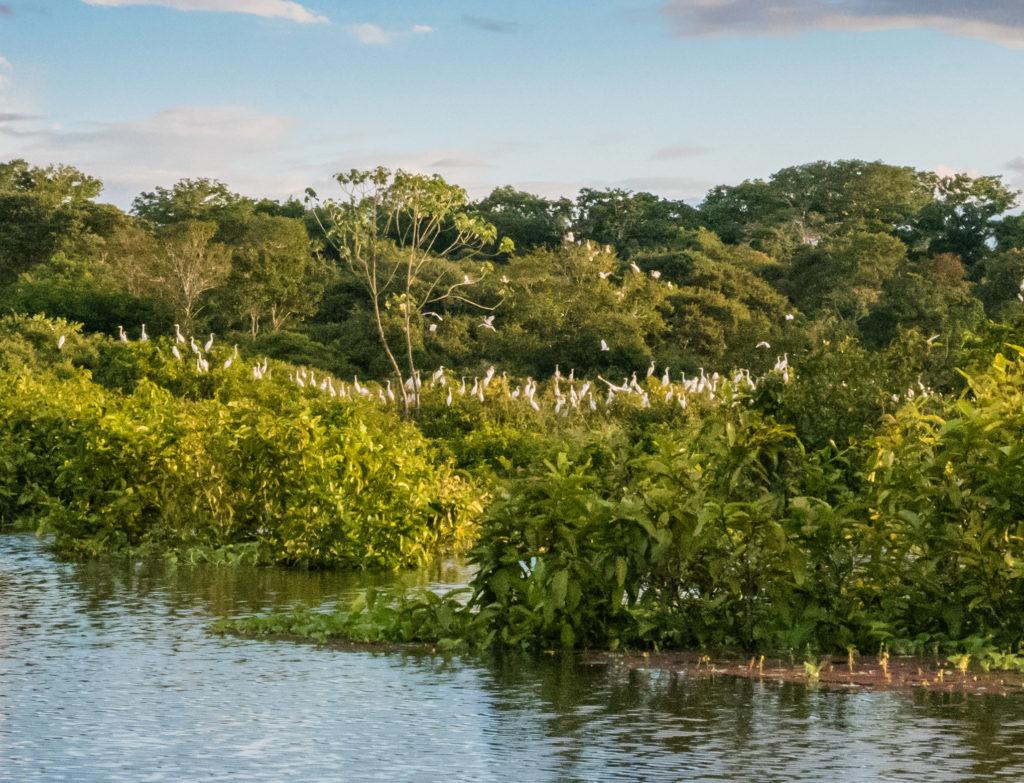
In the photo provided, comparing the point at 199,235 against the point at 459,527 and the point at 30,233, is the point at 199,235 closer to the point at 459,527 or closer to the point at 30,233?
the point at 30,233

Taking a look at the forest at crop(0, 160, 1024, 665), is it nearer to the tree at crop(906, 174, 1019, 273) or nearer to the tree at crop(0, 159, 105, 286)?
the tree at crop(906, 174, 1019, 273)

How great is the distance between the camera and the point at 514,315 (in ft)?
155

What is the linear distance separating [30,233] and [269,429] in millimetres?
62789

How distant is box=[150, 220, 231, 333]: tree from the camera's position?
55.0 meters

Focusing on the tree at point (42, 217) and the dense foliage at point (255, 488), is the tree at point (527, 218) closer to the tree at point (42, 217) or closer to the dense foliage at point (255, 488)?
the tree at point (42, 217)

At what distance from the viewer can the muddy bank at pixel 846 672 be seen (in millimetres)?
8531

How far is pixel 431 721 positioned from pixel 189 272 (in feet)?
161

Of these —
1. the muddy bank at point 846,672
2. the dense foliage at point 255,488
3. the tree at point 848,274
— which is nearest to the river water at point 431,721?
the muddy bank at point 846,672

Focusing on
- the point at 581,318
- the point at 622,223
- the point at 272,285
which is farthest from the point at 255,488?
the point at 622,223

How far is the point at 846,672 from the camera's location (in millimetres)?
8898

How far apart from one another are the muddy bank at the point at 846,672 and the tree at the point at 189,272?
4583 centimetres

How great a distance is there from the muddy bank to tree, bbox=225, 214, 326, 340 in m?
46.3

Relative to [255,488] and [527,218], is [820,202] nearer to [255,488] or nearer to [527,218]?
[527,218]

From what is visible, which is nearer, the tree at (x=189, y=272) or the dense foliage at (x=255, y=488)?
the dense foliage at (x=255, y=488)
